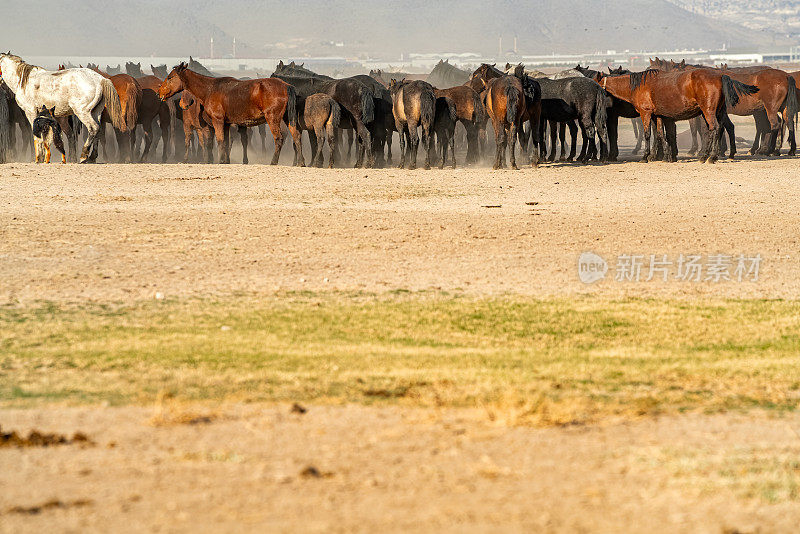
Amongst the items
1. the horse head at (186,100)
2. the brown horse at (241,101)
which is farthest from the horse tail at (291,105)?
the horse head at (186,100)

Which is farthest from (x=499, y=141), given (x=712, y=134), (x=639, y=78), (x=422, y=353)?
(x=422, y=353)

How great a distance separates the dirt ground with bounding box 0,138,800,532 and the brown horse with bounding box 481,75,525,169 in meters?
1.06

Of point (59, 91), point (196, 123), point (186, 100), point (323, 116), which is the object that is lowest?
point (196, 123)

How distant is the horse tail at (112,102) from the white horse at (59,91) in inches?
3.1

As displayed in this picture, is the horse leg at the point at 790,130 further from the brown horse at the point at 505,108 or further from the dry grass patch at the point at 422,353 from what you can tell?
the dry grass patch at the point at 422,353

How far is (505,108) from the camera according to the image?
22922mm

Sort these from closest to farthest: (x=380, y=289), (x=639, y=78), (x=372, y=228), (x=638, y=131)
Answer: (x=380, y=289)
(x=372, y=228)
(x=639, y=78)
(x=638, y=131)

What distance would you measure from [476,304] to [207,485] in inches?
202

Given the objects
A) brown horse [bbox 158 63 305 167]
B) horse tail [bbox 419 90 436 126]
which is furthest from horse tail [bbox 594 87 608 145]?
brown horse [bbox 158 63 305 167]

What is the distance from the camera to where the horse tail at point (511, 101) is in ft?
74.5

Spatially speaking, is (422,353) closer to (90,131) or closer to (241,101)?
(241,101)

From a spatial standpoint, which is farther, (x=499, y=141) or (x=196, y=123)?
(x=196, y=123)

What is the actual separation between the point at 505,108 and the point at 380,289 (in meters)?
13.1

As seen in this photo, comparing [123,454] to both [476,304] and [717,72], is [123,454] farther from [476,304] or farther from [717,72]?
[717,72]
